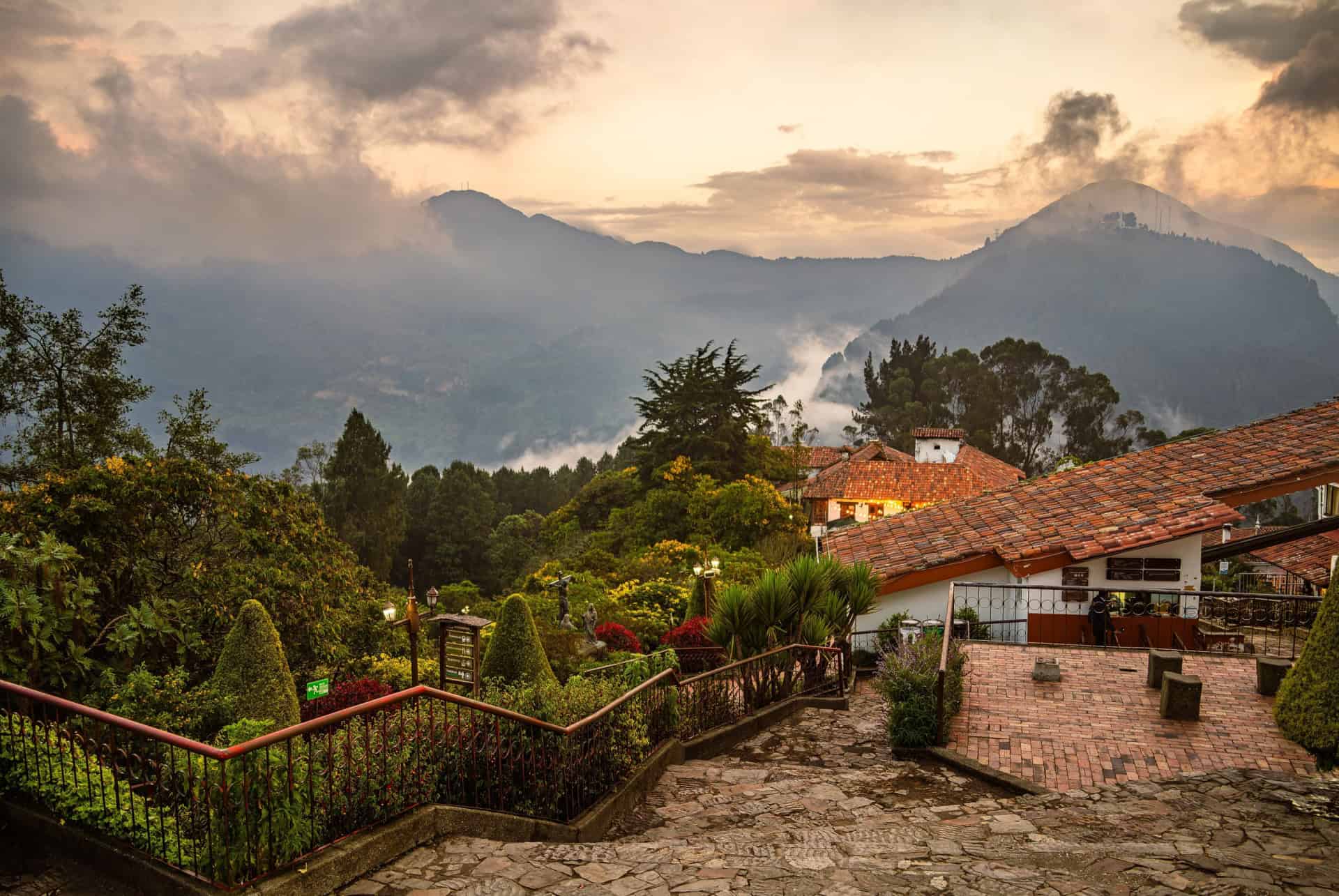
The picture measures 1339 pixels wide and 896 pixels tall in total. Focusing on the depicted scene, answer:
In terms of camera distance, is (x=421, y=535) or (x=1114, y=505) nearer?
(x=1114, y=505)

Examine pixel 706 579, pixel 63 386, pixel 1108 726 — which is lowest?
pixel 1108 726

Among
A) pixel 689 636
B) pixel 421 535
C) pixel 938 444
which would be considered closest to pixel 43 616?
pixel 689 636

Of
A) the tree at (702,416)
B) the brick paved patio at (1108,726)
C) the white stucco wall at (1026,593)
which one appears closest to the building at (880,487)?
the tree at (702,416)

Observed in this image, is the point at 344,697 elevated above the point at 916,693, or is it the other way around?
the point at 916,693

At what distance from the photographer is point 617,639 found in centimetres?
Answer: 1861

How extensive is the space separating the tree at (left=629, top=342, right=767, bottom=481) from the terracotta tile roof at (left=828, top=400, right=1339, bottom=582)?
2364 cm

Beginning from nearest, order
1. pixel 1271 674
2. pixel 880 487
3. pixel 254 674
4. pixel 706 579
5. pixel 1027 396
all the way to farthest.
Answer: pixel 254 674 < pixel 1271 674 < pixel 706 579 < pixel 880 487 < pixel 1027 396

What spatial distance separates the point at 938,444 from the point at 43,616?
56.9 metres

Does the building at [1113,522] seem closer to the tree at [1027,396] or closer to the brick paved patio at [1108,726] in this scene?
the brick paved patio at [1108,726]

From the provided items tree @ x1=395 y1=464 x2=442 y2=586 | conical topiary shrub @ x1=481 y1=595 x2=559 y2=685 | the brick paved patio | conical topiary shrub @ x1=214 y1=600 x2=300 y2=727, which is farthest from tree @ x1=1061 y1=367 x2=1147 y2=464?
conical topiary shrub @ x1=214 y1=600 x2=300 y2=727

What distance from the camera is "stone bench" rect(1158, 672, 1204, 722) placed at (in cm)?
1062

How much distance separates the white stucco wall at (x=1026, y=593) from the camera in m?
18.0

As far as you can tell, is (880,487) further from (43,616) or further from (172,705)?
(43,616)

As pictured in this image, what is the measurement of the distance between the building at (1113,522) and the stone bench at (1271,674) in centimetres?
548
